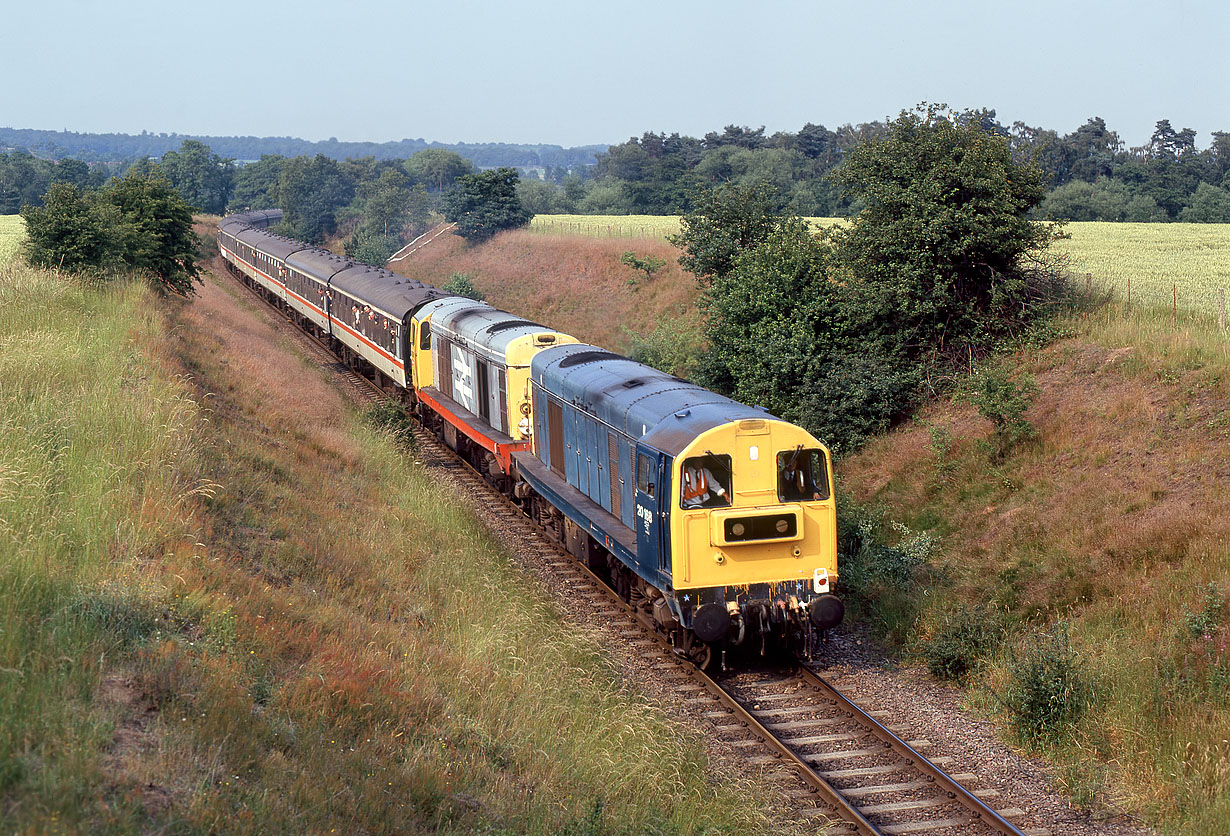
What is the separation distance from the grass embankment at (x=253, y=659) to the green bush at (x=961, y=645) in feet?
14.5

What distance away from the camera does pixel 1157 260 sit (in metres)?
34.9

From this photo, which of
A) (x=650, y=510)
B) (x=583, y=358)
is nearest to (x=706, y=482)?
(x=650, y=510)

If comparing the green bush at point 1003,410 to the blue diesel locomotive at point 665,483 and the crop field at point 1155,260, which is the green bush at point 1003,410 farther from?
the blue diesel locomotive at point 665,483

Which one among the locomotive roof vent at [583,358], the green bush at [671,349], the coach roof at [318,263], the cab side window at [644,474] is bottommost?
the cab side window at [644,474]

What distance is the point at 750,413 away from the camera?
44.7 ft

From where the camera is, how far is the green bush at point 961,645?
44.4 ft

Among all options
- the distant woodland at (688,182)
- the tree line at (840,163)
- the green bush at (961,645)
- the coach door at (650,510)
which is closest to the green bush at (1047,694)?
the green bush at (961,645)

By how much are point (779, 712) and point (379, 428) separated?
17079 mm

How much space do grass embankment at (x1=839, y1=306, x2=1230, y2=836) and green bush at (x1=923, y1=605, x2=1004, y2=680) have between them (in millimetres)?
32

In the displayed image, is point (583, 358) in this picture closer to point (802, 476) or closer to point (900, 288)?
point (802, 476)

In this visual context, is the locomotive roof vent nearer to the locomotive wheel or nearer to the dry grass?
the locomotive wheel

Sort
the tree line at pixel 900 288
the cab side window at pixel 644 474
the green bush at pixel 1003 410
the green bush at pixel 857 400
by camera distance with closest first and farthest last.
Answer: the cab side window at pixel 644 474 < the green bush at pixel 1003 410 < the tree line at pixel 900 288 < the green bush at pixel 857 400

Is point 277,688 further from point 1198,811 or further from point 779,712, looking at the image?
point 1198,811

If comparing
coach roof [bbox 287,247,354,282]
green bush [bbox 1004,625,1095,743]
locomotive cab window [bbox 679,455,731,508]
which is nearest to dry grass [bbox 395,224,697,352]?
coach roof [bbox 287,247,354,282]
